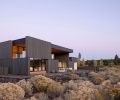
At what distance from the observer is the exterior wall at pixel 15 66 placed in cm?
2919

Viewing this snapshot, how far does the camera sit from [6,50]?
1277 inches

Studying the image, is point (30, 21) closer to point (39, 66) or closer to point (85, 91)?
point (39, 66)

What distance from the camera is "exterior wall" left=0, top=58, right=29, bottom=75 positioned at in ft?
95.8

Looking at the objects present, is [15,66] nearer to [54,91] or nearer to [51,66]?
[51,66]

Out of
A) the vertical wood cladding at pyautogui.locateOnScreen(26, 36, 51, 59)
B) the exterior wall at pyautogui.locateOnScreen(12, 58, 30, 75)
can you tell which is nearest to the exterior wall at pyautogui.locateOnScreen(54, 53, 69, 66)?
the vertical wood cladding at pyautogui.locateOnScreen(26, 36, 51, 59)

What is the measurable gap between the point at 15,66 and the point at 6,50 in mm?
3232

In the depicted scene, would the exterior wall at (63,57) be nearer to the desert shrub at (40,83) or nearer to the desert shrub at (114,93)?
the desert shrub at (40,83)

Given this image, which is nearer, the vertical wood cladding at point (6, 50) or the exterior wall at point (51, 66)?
the vertical wood cladding at point (6, 50)

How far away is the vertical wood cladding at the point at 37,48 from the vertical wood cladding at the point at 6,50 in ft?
10.4

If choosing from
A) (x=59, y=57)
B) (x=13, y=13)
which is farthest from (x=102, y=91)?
(x=59, y=57)

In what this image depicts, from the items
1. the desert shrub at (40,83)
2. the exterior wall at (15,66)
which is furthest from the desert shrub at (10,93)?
the exterior wall at (15,66)

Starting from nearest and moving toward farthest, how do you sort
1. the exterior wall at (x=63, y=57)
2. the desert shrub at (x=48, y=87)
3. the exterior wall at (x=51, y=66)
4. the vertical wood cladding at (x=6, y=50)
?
the desert shrub at (x=48, y=87), the vertical wood cladding at (x=6, y=50), the exterior wall at (x=51, y=66), the exterior wall at (x=63, y=57)

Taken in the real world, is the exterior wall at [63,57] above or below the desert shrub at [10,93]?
above

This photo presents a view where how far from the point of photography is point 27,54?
28938 mm
